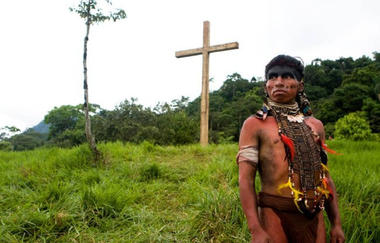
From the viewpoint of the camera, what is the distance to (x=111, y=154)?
539 cm

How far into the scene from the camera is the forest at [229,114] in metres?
14.3

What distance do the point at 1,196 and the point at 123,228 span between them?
1785 mm

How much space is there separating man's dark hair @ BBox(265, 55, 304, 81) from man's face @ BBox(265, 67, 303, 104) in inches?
2.4

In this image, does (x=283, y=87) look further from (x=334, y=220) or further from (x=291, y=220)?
(x=334, y=220)

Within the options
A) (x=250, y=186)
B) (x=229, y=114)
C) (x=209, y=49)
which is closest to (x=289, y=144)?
(x=250, y=186)

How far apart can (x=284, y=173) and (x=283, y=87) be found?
17.9 inches

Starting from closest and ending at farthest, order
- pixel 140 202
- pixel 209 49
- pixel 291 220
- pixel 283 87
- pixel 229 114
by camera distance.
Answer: pixel 291 220, pixel 283 87, pixel 140 202, pixel 209 49, pixel 229 114

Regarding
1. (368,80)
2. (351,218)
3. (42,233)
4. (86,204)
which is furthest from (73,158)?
(368,80)

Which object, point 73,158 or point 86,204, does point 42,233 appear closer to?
point 86,204

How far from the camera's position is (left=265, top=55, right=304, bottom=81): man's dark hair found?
60.2 inches

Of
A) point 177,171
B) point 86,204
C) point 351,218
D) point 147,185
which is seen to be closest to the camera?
point 351,218

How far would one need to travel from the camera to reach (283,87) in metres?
1.48

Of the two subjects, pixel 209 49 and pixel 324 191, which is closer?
pixel 324 191

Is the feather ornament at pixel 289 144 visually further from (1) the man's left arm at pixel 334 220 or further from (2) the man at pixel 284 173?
(1) the man's left arm at pixel 334 220
